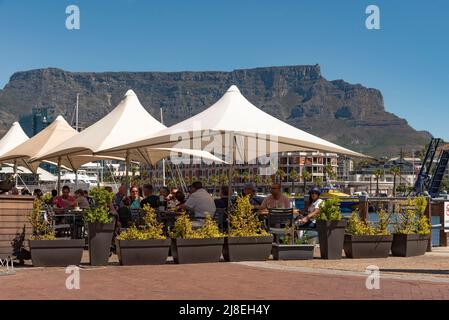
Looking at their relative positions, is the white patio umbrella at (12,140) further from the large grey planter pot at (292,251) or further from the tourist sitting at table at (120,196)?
the large grey planter pot at (292,251)

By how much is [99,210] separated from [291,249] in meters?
3.11

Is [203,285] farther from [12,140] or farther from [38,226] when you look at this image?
[12,140]

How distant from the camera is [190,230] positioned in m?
11.0

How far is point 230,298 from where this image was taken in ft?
23.7

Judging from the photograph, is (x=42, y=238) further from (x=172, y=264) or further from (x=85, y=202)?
(x=85, y=202)

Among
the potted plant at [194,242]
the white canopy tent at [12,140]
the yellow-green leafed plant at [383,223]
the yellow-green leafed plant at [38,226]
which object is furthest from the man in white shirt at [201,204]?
the white canopy tent at [12,140]

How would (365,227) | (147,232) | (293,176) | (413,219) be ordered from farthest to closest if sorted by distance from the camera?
(293,176)
(413,219)
(365,227)
(147,232)

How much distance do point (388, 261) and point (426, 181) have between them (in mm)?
100697

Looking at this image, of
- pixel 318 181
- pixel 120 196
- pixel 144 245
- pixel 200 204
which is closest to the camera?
pixel 144 245

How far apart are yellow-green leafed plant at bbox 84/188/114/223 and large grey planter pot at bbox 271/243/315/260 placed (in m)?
2.70

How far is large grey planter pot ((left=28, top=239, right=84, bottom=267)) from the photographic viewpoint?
10.3 meters

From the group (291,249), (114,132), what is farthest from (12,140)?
(291,249)

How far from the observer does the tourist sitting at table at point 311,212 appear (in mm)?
12626

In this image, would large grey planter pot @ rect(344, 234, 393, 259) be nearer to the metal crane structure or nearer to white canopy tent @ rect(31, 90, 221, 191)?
white canopy tent @ rect(31, 90, 221, 191)
